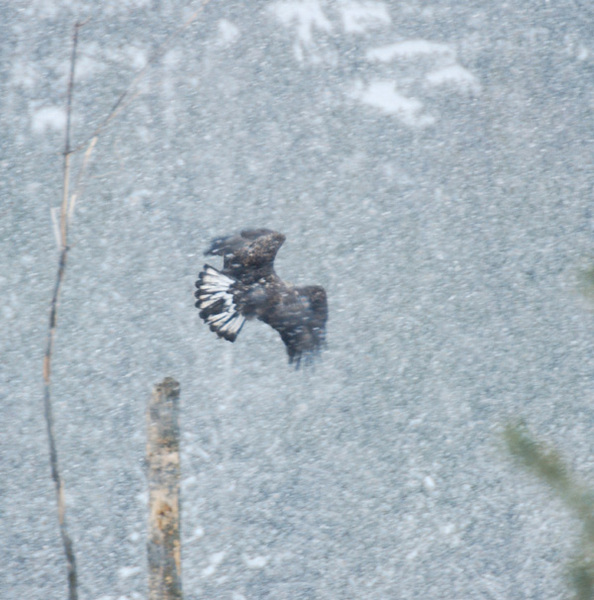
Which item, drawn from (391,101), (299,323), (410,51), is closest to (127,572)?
(299,323)

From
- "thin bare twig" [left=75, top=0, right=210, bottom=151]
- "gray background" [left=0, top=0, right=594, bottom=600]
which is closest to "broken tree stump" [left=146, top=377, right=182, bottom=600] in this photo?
"gray background" [left=0, top=0, right=594, bottom=600]

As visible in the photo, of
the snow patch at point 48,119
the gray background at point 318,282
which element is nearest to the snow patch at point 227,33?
the gray background at point 318,282

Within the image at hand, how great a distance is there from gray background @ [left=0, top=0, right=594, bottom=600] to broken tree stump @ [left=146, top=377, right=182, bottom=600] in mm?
21

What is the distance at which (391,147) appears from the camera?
103 centimetres

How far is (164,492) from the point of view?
3.18 feet

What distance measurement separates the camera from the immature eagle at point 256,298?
100cm

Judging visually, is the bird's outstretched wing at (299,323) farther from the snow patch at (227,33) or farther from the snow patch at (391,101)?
the snow patch at (227,33)

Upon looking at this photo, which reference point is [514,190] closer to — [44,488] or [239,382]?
[239,382]

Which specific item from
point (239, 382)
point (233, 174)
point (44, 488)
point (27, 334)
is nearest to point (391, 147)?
point (233, 174)

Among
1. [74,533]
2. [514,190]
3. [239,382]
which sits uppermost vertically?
[514,190]

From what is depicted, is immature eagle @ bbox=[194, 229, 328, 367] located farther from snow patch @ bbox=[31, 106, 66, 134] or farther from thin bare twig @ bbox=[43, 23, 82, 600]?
snow patch @ bbox=[31, 106, 66, 134]

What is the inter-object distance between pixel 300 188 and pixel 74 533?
0.74 m

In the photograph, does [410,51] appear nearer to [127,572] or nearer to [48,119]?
[48,119]

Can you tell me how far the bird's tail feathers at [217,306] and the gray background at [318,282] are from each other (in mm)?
24
